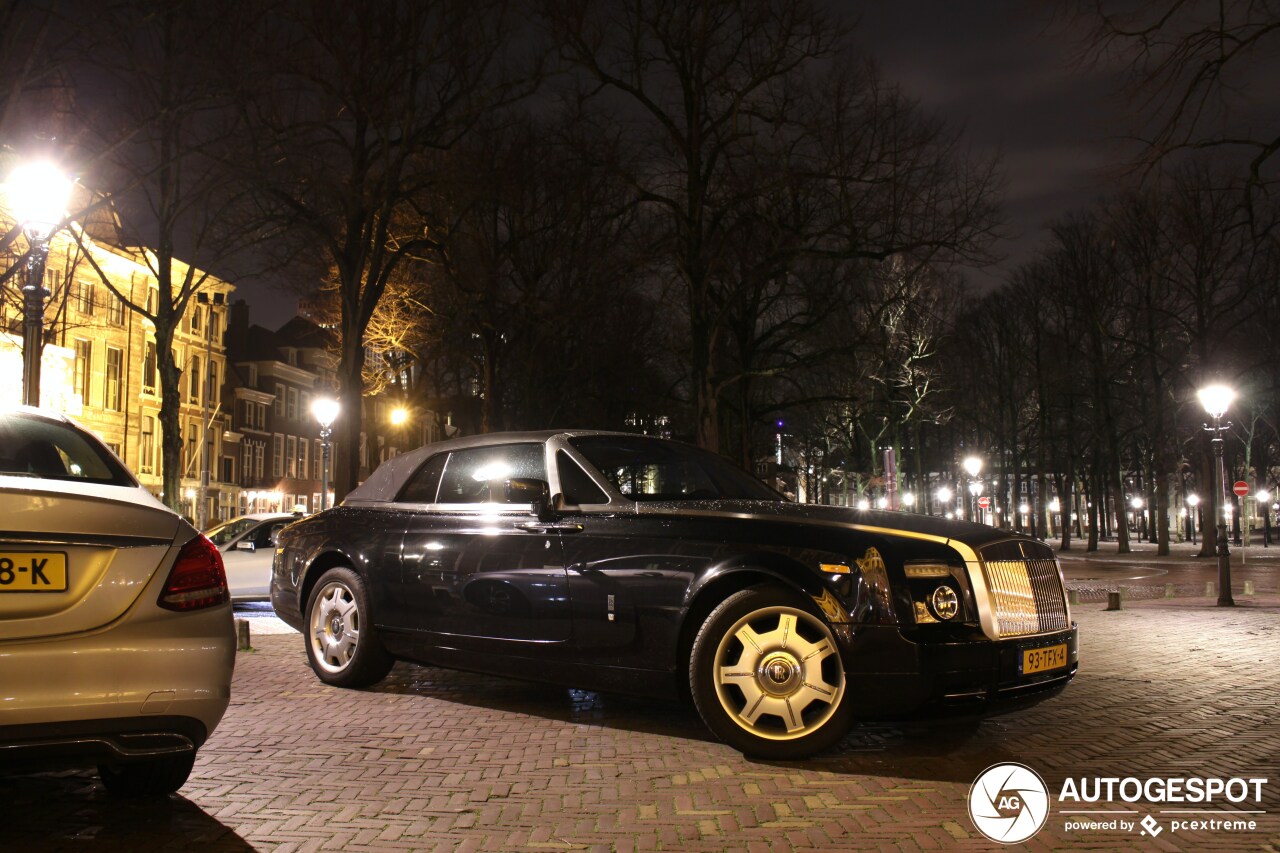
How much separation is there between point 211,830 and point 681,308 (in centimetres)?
2155

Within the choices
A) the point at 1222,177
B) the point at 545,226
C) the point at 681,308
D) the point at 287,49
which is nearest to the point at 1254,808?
the point at 1222,177

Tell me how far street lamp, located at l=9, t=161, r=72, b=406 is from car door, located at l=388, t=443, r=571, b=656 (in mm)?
8248

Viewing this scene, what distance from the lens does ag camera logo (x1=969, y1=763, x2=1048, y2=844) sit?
4.26m

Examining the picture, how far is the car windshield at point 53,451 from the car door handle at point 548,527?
2.36m

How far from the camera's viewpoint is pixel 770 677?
5332mm

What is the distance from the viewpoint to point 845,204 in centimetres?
2177

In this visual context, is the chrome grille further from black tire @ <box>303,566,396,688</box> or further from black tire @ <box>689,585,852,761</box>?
black tire @ <box>303,566,396,688</box>

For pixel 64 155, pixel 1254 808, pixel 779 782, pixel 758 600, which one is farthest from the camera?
pixel 64 155

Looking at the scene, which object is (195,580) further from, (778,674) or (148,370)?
(148,370)

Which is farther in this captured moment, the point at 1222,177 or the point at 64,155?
the point at 64,155

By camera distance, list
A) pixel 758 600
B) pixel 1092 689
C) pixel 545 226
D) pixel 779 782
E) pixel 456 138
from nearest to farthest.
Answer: pixel 779 782 → pixel 758 600 → pixel 1092 689 → pixel 456 138 → pixel 545 226

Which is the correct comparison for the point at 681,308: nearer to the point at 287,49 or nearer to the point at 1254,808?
the point at 287,49

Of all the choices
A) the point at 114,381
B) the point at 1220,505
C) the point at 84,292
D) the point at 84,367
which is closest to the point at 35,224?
the point at 1220,505

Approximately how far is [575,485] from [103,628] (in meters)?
3.07
